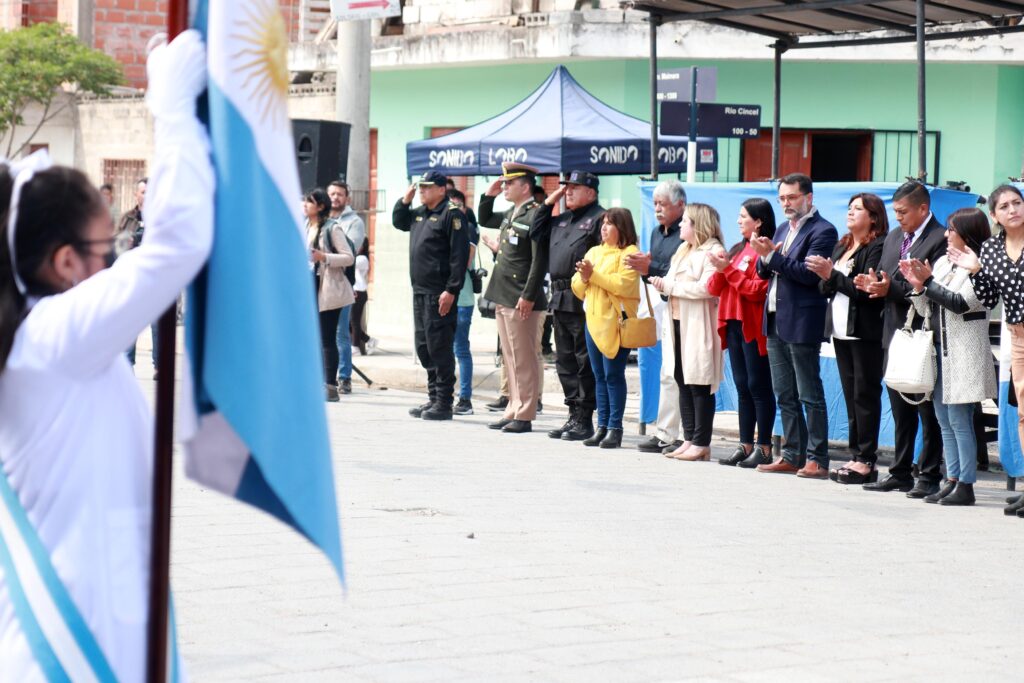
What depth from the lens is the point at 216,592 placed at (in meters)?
6.76

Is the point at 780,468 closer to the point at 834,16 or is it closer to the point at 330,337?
the point at 834,16

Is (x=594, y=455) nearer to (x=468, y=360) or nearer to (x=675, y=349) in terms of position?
(x=675, y=349)

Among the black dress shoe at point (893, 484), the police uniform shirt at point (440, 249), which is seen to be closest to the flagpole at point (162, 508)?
the black dress shoe at point (893, 484)

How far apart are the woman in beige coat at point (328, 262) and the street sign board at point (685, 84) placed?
3.20m

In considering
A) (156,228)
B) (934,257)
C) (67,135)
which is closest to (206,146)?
(156,228)

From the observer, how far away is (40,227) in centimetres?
311

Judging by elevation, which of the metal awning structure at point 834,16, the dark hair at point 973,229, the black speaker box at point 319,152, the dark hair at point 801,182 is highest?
the metal awning structure at point 834,16

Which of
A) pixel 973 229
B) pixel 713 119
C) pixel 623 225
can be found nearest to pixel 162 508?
pixel 973 229

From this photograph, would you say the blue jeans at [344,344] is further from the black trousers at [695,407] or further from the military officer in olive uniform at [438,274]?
the black trousers at [695,407]

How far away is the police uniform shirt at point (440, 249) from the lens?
44.2 ft

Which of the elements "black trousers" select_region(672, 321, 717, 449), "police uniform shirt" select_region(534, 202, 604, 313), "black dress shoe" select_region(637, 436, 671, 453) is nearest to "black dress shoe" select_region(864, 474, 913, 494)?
"black trousers" select_region(672, 321, 717, 449)

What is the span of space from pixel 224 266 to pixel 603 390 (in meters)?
9.51

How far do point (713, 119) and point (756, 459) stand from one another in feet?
13.9

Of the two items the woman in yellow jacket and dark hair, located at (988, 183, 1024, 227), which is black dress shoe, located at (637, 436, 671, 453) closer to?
the woman in yellow jacket
